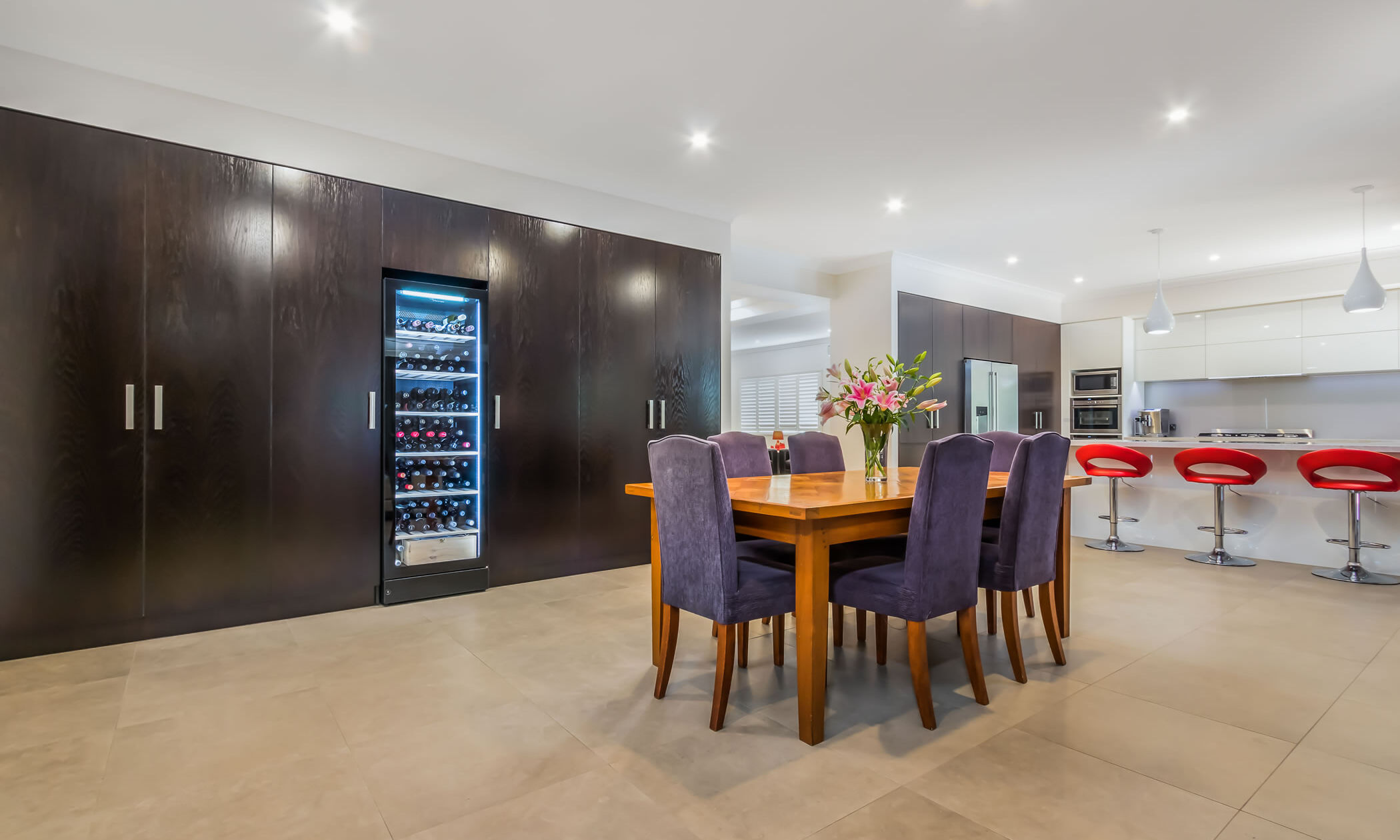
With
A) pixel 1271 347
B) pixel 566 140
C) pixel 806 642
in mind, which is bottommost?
pixel 806 642

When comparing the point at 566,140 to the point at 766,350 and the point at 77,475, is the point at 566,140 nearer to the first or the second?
the point at 77,475

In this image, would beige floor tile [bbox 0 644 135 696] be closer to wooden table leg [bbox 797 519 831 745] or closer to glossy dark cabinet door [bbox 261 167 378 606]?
glossy dark cabinet door [bbox 261 167 378 606]

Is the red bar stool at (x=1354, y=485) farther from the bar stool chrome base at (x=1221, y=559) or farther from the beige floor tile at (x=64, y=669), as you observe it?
the beige floor tile at (x=64, y=669)

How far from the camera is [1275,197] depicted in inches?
189

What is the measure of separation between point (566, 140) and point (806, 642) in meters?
3.20

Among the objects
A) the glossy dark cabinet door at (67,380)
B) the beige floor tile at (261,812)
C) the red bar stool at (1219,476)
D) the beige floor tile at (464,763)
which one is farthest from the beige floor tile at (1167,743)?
the glossy dark cabinet door at (67,380)

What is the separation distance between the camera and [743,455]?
3.39 meters

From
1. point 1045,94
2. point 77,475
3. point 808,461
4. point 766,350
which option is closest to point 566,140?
point 808,461

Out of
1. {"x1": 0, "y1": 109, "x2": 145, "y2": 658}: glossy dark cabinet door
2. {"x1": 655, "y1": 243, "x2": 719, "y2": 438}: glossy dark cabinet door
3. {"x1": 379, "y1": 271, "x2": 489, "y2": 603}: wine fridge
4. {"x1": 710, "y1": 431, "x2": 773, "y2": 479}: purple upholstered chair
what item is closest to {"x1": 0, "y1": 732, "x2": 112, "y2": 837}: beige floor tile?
{"x1": 0, "y1": 109, "x2": 145, "y2": 658}: glossy dark cabinet door

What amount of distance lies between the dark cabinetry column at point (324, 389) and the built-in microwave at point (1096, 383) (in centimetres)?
756

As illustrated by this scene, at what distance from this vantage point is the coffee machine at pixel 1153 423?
7473 millimetres

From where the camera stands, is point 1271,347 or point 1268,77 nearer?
point 1268,77

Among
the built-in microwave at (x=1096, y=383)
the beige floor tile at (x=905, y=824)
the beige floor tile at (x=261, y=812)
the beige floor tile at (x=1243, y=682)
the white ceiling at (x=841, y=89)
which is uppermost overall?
the white ceiling at (x=841, y=89)

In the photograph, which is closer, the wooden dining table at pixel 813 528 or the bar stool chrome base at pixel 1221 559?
the wooden dining table at pixel 813 528
